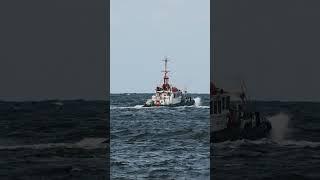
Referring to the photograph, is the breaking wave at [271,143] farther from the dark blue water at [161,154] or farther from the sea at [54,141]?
the sea at [54,141]

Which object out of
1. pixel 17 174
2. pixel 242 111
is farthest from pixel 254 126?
pixel 17 174

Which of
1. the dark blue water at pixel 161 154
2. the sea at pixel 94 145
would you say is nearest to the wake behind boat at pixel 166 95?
the dark blue water at pixel 161 154

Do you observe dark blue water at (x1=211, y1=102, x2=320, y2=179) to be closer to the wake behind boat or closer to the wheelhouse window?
the wheelhouse window

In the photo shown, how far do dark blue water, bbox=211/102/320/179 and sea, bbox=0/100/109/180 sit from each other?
2.83 meters

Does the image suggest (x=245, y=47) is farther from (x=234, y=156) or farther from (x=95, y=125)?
(x=95, y=125)

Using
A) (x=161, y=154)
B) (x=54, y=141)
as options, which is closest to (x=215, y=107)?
(x=54, y=141)

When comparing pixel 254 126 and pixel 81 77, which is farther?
pixel 254 126

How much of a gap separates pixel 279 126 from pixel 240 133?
1151 mm

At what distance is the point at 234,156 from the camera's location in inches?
531

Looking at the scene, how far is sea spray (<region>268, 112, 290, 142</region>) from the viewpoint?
13.8 m

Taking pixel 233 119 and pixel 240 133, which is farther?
pixel 240 133

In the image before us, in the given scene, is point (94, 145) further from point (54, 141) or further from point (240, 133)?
Answer: point (240, 133)

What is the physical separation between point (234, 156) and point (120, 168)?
491 cm

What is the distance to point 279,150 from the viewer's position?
13430mm
